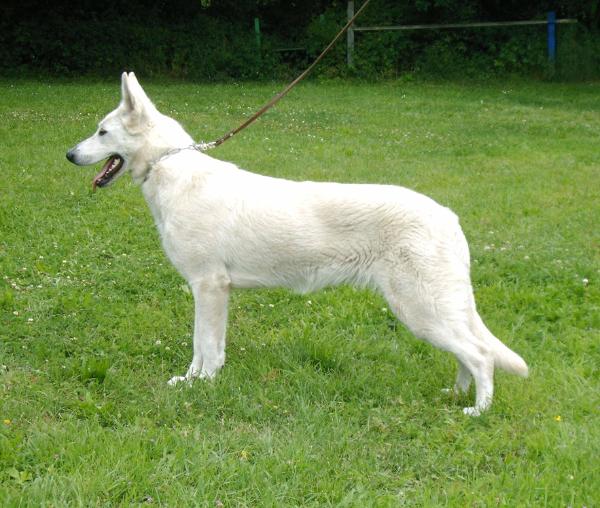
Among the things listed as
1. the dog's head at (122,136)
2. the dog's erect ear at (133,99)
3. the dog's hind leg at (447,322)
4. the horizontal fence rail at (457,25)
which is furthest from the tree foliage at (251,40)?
the dog's hind leg at (447,322)

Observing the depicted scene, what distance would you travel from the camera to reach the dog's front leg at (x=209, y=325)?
4.55 m

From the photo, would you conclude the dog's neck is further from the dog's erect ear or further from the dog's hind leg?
the dog's hind leg

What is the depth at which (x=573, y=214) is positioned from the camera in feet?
25.2

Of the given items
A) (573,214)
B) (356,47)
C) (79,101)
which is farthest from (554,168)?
(356,47)

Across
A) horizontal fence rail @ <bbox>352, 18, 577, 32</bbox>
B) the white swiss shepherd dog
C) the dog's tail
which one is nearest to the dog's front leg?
the white swiss shepherd dog

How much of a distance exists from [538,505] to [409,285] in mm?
1307

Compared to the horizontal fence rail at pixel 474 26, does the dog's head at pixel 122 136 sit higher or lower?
higher

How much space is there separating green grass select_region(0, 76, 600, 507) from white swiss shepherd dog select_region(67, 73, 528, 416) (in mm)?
358

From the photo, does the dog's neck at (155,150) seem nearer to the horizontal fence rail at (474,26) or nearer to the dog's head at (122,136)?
the dog's head at (122,136)

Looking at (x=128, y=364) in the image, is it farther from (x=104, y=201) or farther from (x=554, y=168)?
(x=554, y=168)

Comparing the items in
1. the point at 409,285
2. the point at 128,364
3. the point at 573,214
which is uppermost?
the point at 409,285

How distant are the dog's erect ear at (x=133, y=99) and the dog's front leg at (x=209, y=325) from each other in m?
1.14

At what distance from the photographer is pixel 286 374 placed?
4570mm

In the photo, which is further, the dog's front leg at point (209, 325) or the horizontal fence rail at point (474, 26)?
the horizontal fence rail at point (474, 26)
